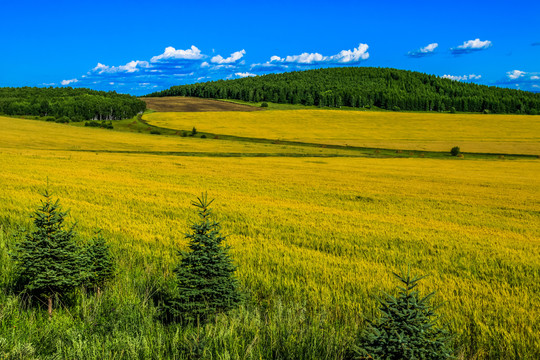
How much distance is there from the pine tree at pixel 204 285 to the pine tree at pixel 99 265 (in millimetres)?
1702

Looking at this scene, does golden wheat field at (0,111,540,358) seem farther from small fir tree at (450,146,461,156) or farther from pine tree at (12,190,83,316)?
small fir tree at (450,146,461,156)

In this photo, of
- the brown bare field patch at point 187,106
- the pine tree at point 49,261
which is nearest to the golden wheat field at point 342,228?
the pine tree at point 49,261

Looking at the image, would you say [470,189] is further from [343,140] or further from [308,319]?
[343,140]

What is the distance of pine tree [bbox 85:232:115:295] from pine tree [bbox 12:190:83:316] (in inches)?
13.8

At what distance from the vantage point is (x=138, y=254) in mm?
8852

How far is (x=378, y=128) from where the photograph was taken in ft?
324

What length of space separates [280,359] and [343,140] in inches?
2892

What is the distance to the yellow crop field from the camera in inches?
2815

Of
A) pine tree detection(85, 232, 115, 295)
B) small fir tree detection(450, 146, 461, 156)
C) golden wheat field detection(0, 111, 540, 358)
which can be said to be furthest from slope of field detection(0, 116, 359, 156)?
pine tree detection(85, 232, 115, 295)

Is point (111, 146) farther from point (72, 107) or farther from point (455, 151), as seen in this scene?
point (72, 107)

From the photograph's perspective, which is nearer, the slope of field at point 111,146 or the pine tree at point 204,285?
the pine tree at point 204,285

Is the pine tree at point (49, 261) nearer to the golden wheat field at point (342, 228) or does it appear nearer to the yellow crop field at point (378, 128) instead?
the golden wheat field at point (342, 228)

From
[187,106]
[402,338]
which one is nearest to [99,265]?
[402,338]

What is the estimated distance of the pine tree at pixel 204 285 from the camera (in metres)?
5.43
